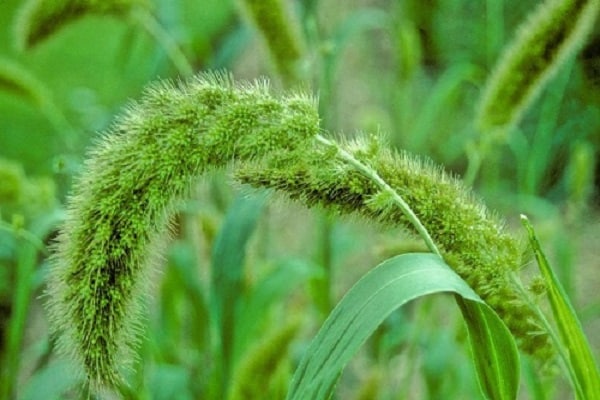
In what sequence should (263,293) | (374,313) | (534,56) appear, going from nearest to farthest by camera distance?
1. (374,313)
2. (534,56)
3. (263,293)

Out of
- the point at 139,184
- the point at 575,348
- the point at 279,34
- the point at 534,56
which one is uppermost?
the point at 279,34

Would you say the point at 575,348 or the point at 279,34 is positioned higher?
the point at 279,34

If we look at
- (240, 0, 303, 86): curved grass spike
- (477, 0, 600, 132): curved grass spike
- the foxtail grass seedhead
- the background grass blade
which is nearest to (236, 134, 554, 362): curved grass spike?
the background grass blade

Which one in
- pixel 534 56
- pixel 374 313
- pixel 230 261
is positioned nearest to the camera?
pixel 374 313

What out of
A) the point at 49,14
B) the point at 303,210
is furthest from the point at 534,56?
the point at 49,14

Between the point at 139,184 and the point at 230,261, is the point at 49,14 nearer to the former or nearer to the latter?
the point at 230,261

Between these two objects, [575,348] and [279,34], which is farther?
[279,34]
